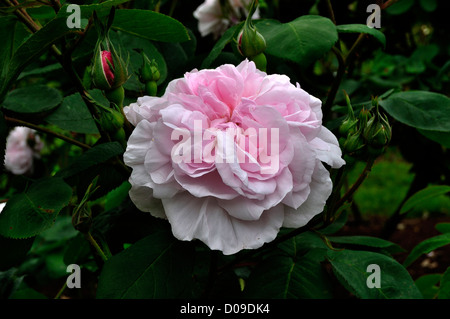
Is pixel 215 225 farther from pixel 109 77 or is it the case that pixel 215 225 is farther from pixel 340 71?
pixel 340 71

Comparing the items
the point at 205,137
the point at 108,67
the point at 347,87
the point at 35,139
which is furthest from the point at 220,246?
the point at 35,139

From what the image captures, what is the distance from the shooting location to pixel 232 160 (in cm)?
52

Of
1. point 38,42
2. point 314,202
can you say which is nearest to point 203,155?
point 314,202

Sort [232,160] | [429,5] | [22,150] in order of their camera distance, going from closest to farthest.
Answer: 1. [232,160]
2. [429,5]
3. [22,150]

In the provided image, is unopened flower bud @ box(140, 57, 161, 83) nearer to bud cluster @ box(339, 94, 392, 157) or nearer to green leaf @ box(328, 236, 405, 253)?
bud cluster @ box(339, 94, 392, 157)

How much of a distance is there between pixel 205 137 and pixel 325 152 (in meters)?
0.15

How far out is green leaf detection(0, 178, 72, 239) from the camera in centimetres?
61

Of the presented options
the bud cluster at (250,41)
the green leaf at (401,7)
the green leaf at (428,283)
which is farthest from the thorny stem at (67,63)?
the green leaf at (401,7)

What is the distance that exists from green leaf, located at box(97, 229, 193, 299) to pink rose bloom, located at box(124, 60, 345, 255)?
0.09 meters

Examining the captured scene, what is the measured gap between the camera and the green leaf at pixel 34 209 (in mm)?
614

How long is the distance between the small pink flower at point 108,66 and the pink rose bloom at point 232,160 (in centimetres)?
7

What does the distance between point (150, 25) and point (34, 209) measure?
0.30m

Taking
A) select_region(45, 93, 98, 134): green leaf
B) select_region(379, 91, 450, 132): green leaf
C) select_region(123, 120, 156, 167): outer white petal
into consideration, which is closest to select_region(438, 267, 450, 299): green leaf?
select_region(379, 91, 450, 132): green leaf

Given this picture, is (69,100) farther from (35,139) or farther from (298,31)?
(35,139)
